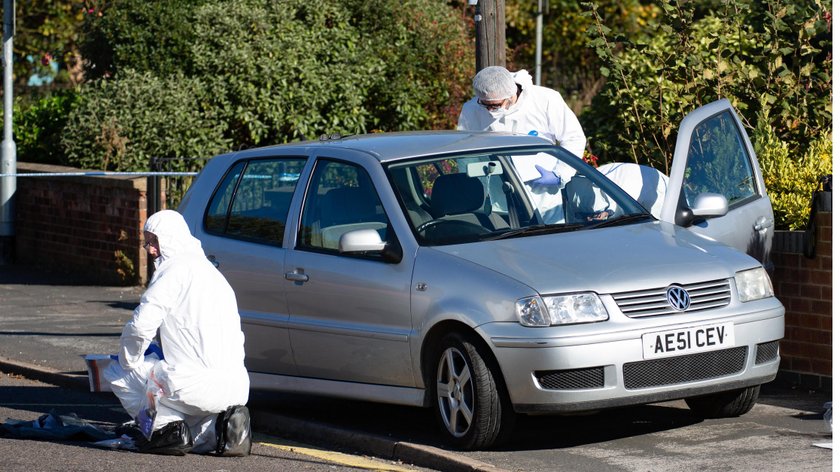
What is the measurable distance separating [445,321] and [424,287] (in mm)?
225

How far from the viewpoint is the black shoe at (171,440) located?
7.81m

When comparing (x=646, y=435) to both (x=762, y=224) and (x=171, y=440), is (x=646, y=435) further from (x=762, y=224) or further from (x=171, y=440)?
(x=171, y=440)

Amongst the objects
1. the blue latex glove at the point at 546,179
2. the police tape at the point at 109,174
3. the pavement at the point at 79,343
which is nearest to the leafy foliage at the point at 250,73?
Answer: the police tape at the point at 109,174

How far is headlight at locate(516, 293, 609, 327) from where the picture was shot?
278 inches

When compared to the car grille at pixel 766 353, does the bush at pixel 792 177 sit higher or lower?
higher

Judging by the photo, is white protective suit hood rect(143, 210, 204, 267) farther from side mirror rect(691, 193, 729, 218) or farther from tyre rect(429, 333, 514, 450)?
side mirror rect(691, 193, 729, 218)

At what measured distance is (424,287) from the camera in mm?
7609

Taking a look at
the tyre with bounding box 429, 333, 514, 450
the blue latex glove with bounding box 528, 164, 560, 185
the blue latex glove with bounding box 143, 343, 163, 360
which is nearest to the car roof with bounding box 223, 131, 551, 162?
the blue latex glove with bounding box 528, 164, 560, 185

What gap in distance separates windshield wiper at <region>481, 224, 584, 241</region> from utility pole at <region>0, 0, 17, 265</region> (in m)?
11.0

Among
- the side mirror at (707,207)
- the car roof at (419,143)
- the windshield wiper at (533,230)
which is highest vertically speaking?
the car roof at (419,143)

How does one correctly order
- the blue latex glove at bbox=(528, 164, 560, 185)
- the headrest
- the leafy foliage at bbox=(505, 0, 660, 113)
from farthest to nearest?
the leafy foliage at bbox=(505, 0, 660, 113) → the blue latex glove at bbox=(528, 164, 560, 185) → the headrest

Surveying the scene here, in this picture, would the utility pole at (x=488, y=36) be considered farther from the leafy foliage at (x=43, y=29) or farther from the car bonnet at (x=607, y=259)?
the leafy foliage at (x=43, y=29)

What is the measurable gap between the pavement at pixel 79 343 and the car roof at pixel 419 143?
1613 mm

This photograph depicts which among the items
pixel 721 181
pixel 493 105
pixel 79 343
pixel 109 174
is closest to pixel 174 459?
pixel 493 105
